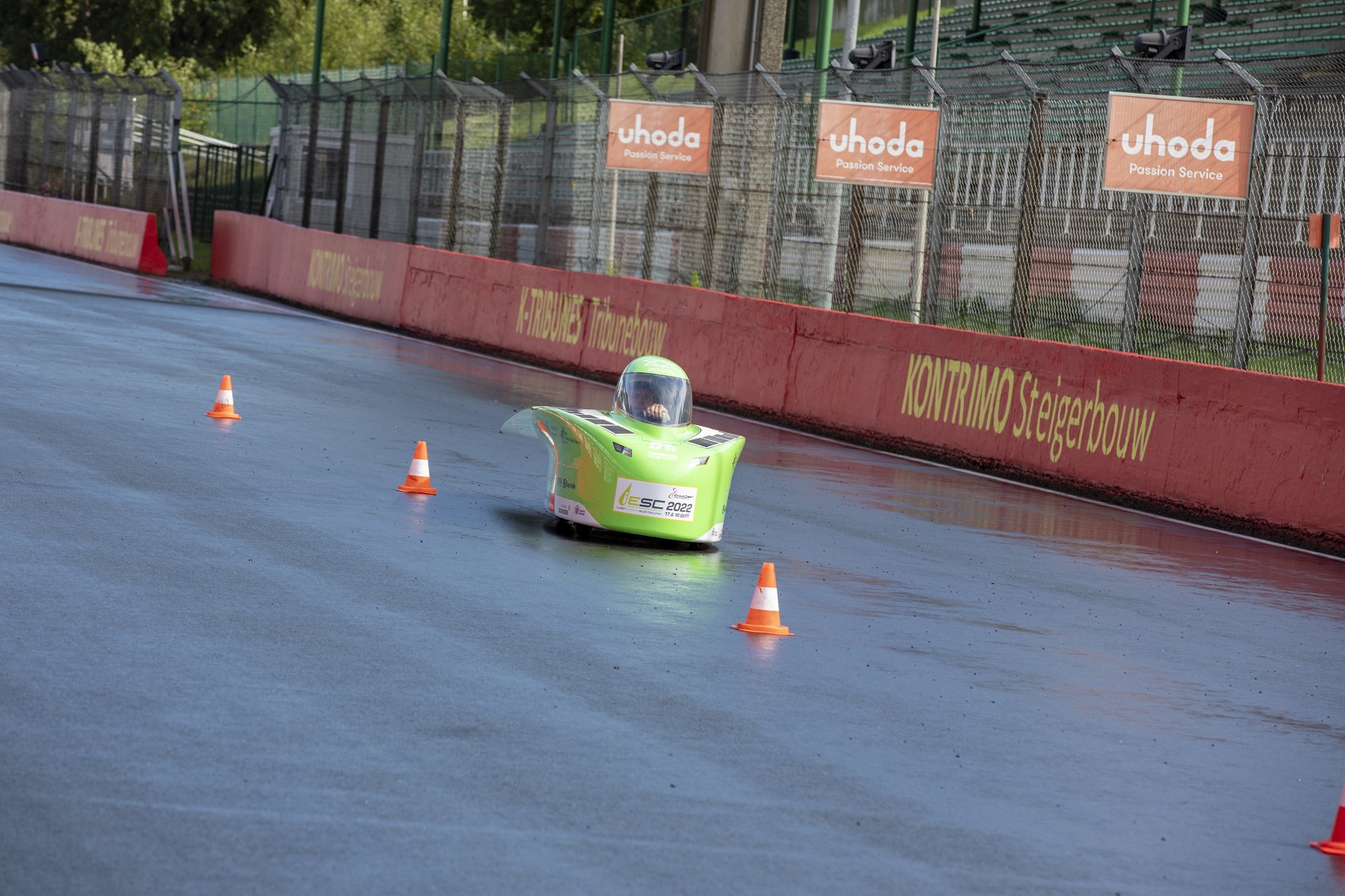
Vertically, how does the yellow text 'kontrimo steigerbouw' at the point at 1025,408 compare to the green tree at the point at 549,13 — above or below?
below

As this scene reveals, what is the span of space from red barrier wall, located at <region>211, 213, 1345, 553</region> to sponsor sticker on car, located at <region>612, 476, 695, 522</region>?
17.9 ft

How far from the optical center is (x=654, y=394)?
11.2 metres

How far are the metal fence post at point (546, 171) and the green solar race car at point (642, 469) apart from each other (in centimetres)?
1549

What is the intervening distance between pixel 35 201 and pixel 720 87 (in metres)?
22.5

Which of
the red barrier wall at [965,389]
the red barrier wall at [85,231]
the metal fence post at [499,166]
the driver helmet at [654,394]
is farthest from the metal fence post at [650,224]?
the red barrier wall at [85,231]

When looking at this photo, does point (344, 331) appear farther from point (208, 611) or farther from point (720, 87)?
point (208, 611)

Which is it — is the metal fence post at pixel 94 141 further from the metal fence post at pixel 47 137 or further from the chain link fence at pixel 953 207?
the chain link fence at pixel 953 207

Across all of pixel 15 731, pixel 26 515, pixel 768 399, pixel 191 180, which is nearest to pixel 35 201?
pixel 191 180

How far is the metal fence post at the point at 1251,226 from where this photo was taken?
15.3m

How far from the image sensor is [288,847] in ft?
16.2

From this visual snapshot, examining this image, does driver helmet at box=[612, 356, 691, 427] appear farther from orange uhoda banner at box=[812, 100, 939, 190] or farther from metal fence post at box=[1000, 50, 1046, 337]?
orange uhoda banner at box=[812, 100, 939, 190]

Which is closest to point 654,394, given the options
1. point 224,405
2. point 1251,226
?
point 224,405

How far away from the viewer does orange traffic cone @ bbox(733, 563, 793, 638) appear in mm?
8445

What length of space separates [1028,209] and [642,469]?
8398 millimetres
